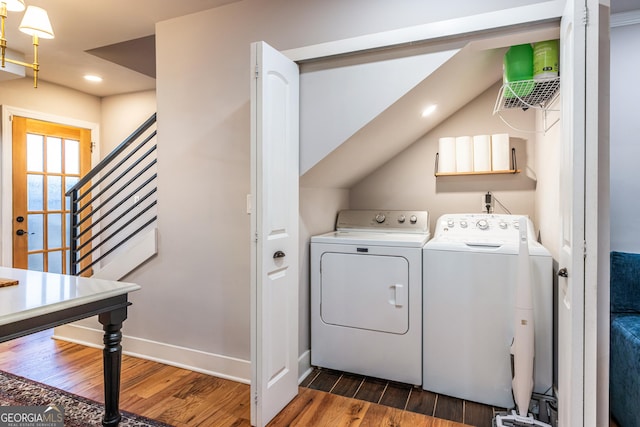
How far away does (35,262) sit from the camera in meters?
3.87

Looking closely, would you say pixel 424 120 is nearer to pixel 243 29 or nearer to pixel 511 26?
pixel 511 26

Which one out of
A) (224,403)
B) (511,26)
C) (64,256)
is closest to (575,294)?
(511,26)

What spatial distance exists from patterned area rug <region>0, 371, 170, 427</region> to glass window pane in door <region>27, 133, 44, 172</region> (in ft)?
7.66

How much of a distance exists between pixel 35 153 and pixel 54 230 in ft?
2.74

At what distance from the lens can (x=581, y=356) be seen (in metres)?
1.24

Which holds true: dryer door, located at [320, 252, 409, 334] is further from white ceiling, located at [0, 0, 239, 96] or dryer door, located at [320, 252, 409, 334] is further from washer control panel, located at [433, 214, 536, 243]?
white ceiling, located at [0, 0, 239, 96]

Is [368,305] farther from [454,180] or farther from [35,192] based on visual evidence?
[35,192]

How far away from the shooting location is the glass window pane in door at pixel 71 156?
420 cm

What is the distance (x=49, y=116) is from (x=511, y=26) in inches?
172

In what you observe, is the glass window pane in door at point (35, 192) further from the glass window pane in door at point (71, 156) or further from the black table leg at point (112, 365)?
the black table leg at point (112, 365)

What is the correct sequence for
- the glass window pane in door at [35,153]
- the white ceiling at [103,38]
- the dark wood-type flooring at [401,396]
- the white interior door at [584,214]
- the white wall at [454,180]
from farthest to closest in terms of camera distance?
the glass window pane in door at [35,153] < the white wall at [454,180] < the white ceiling at [103,38] < the dark wood-type flooring at [401,396] < the white interior door at [584,214]

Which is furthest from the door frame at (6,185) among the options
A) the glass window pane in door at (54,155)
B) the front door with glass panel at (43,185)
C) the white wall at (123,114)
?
the white wall at (123,114)

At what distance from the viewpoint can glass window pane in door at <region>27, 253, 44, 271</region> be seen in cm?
381

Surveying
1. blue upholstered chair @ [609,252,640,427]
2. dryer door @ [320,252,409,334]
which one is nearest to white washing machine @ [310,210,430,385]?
dryer door @ [320,252,409,334]
